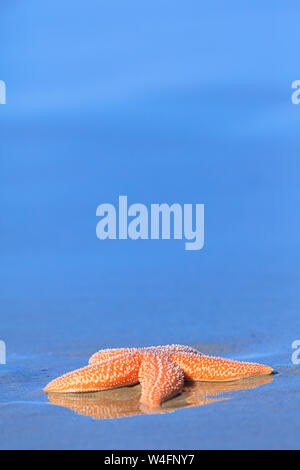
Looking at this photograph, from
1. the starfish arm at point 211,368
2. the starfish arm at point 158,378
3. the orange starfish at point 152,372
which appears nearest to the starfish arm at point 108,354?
the orange starfish at point 152,372

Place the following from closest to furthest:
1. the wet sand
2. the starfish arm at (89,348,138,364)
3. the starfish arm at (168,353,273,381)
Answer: the wet sand, the starfish arm at (168,353,273,381), the starfish arm at (89,348,138,364)

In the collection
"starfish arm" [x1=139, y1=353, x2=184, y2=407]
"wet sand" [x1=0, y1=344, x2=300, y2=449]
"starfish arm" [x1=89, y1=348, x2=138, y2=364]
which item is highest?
"starfish arm" [x1=89, y1=348, x2=138, y2=364]

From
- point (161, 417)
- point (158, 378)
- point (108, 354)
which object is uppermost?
point (108, 354)

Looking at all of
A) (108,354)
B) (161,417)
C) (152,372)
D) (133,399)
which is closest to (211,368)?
(152,372)

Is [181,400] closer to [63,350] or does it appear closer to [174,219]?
[63,350]

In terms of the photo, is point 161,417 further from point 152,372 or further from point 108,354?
point 108,354

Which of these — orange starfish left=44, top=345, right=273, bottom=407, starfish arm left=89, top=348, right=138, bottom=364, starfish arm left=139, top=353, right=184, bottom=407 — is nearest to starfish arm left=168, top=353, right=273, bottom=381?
orange starfish left=44, top=345, right=273, bottom=407

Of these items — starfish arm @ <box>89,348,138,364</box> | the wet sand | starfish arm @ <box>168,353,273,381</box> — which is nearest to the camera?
the wet sand

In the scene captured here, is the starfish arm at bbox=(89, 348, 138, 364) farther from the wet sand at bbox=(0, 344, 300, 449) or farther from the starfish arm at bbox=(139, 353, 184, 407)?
the wet sand at bbox=(0, 344, 300, 449)
